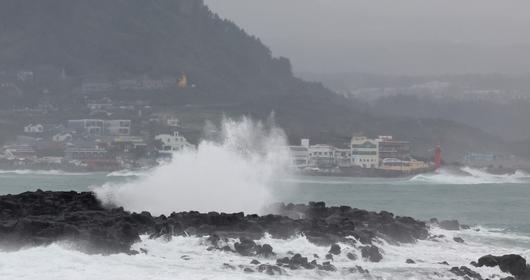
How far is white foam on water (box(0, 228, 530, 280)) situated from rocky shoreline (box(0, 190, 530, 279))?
0.29 m

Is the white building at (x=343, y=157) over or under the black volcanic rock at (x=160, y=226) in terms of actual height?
over

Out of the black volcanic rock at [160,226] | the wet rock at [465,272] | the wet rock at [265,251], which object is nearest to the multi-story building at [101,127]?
the black volcanic rock at [160,226]

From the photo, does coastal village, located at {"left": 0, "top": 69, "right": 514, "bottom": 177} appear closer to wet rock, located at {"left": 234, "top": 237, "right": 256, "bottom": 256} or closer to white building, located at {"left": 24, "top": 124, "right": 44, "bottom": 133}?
white building, located at {"left": 24, "top": 124, "right": 44, "bottom": 133}

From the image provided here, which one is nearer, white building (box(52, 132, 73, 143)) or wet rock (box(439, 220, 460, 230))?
wet rock (box(439, 220, 460, 230))

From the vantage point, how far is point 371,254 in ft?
111

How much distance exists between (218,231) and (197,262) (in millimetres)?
3432

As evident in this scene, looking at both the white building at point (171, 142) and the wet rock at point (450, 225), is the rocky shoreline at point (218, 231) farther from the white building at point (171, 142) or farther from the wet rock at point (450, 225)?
the white building at point (171, 142)

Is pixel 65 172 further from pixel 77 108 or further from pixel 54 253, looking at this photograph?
pixel 54 253

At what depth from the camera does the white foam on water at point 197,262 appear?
28.8 meters

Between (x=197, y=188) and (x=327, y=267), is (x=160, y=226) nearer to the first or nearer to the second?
(x=327, y=267)

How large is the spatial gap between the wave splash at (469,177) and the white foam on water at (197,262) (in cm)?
9184

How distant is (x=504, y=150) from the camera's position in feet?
626

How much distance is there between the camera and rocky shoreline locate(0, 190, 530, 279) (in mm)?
31031

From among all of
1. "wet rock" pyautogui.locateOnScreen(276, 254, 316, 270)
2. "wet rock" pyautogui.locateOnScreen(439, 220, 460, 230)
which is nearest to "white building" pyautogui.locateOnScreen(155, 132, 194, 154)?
"wet rock" pyautogui.locateOnScreen(439, 220, 460, 230)
